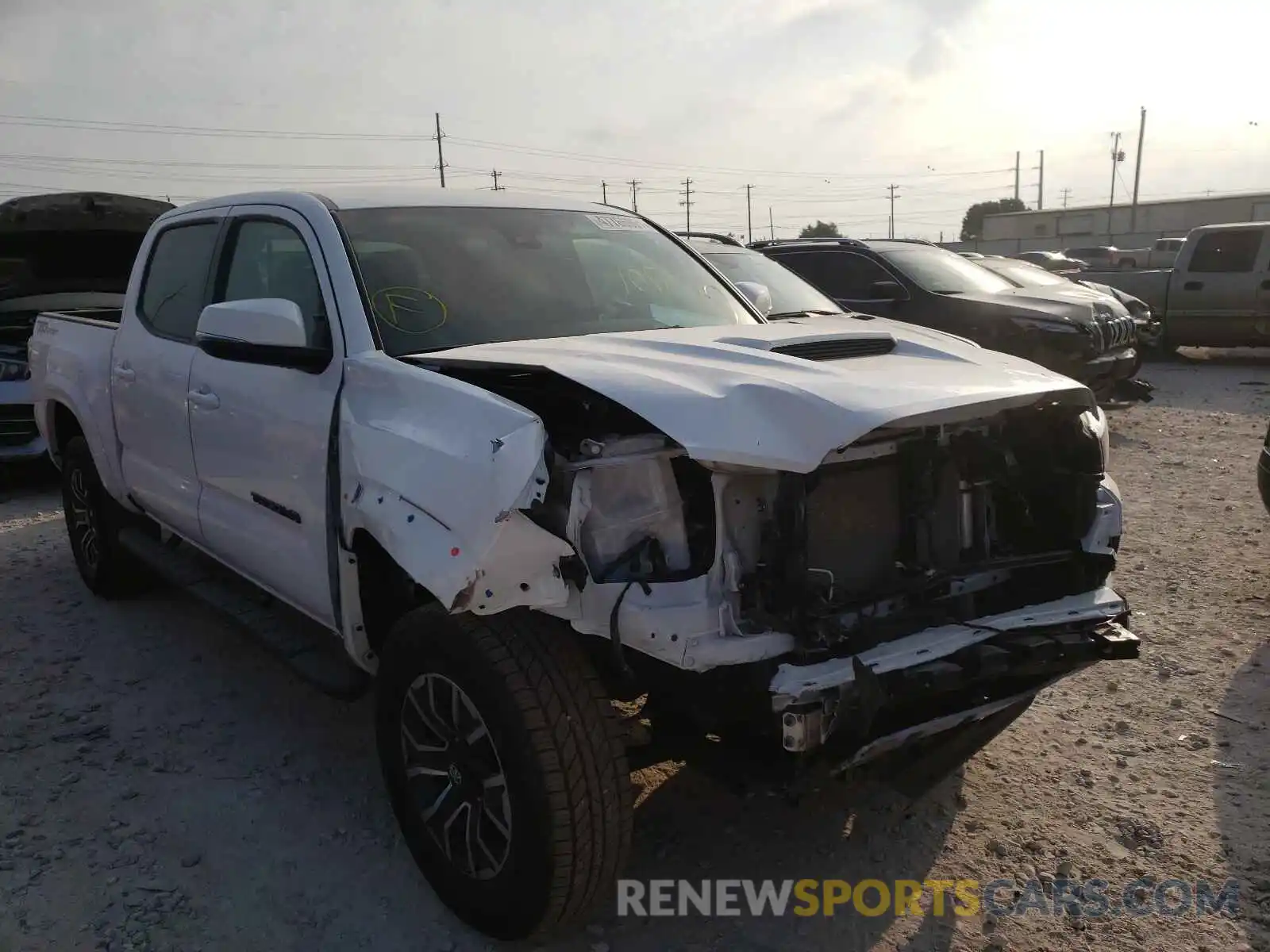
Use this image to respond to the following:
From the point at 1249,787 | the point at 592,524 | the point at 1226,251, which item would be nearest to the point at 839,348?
the point at 592,524

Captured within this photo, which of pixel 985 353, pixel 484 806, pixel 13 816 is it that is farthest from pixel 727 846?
pixel 13 816

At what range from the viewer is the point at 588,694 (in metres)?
2.44

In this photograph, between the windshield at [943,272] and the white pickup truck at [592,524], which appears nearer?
the white pickup truck at [592,524]

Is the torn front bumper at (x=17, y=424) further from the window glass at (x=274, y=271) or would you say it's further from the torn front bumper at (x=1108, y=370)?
the torn front bumper at (x=1108, y=370)

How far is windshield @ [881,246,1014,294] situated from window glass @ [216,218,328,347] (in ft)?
22.2

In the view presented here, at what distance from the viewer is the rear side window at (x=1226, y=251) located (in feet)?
42.2

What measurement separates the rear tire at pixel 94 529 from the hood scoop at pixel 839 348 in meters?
3.61

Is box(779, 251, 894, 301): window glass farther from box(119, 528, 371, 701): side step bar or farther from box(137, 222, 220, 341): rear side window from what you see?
box(119, 528, 371, 701): side step bar

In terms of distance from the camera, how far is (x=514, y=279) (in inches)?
136

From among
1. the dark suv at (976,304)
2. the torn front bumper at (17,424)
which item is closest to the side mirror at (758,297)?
the dark suv at (976,304)

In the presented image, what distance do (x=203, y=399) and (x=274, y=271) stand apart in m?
0.54

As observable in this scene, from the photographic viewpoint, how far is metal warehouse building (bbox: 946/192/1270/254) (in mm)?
43188

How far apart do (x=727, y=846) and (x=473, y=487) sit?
147 centimetres

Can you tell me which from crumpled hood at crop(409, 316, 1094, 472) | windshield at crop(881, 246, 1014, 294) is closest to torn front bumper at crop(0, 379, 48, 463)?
crumpled hood at crop(409, 316, 1094, 472)
